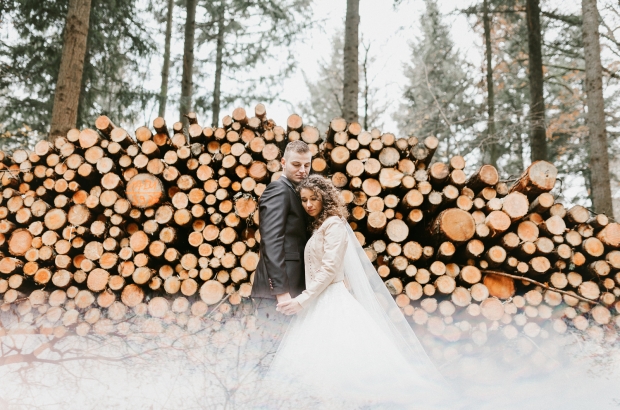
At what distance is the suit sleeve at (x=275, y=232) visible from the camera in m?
2.82

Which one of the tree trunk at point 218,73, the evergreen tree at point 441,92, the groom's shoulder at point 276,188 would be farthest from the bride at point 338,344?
the evergreen tree at point 441,92

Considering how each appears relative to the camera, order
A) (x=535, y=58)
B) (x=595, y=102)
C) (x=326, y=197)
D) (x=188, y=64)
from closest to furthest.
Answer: (x=326, y=197), (x=595, y=102), (x=535, y=58), (x=188, y=64)

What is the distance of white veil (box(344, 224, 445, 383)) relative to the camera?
289 cm

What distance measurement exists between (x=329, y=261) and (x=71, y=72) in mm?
4996

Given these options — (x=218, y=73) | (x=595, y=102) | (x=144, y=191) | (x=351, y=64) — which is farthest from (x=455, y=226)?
(x=218, y=73)

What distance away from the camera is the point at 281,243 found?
290 cm

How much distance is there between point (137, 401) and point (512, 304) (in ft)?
11.0

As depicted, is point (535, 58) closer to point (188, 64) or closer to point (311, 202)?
point (188, 64)

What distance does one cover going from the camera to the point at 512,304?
3572 mm

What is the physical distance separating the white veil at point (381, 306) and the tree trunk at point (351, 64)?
3.60m

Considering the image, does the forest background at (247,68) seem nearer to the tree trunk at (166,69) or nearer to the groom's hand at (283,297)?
the tree trunk at (166,69)

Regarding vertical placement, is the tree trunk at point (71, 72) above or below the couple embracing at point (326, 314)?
above

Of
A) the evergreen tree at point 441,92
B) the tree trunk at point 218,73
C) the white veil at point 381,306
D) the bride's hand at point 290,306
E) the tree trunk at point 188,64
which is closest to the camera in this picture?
the bride's hand at point 290,306

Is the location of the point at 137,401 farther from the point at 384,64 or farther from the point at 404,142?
Answer: the point at 384,64
